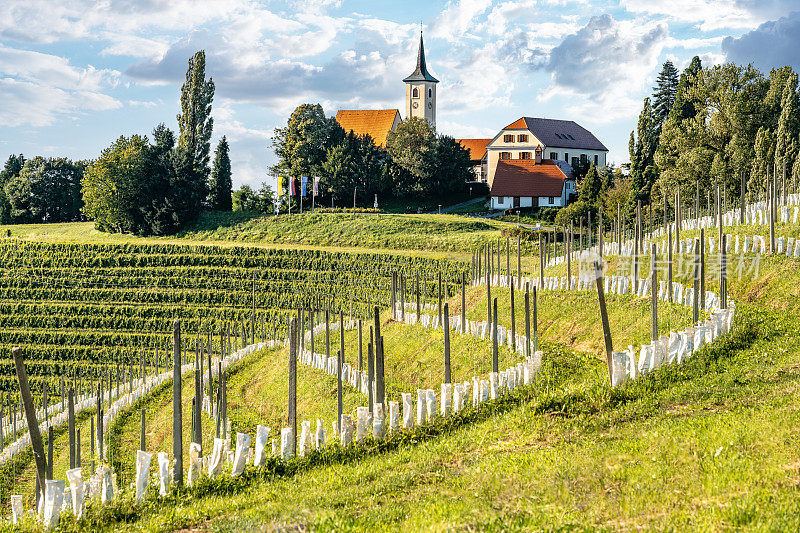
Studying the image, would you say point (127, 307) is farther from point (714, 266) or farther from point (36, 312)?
point (714, 266)

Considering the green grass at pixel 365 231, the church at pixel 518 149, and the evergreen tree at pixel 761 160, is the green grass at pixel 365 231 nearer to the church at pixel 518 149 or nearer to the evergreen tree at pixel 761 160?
the church at pixel 518 149

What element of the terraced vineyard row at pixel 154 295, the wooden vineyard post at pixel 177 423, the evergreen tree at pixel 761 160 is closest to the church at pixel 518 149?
the evergreen tree at pixel 761 160

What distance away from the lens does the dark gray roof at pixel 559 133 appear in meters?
94.1

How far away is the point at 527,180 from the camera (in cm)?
8019

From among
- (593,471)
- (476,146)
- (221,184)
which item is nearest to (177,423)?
(593,471)

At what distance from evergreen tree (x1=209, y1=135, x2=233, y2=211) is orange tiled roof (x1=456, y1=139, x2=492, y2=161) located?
3464 cm

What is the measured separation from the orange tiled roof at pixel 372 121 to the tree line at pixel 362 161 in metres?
14.7

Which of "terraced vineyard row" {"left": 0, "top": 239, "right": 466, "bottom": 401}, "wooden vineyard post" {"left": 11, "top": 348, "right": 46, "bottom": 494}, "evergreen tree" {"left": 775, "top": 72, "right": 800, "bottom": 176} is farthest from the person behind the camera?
"terraced vineyard row" {"left": 0, "top": 239, "right": 466, "bottom": 401}

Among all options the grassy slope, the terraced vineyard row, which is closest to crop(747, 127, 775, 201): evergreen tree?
the terraced vineyard row

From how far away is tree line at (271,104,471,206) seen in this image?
79.4 meters

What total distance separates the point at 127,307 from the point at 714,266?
38.5 metres

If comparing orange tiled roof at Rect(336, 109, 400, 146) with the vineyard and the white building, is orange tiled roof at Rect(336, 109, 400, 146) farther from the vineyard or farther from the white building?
the vineyard

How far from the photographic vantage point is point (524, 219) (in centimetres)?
7044

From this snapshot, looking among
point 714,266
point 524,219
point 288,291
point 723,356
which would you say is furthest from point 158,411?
point 524,219
